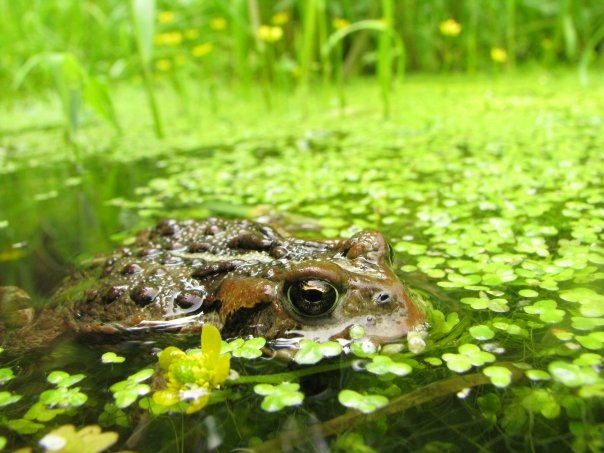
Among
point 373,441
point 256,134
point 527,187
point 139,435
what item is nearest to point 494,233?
point 527,187

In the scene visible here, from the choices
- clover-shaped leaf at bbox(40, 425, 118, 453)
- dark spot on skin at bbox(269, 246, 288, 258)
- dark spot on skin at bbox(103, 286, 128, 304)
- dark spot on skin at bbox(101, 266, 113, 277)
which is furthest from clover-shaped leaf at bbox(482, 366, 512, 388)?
dark spot on skin at bbox(101, 266, 113, 277)

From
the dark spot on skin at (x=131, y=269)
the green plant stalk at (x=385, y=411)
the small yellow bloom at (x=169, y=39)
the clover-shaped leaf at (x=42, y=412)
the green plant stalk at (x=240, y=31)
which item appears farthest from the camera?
the small yellow bloom at (x=169, y=39)

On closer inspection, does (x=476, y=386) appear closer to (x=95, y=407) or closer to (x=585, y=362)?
(x=585, y=362)

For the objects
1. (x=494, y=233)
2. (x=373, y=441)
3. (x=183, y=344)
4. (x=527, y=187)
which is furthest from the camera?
(x=527, y=187)

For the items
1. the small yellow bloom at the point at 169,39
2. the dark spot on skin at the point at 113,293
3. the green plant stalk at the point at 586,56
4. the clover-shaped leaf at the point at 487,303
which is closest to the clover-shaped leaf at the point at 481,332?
the clover-shaped leaf at the point at 487,303

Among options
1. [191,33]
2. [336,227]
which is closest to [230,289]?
[336,227]

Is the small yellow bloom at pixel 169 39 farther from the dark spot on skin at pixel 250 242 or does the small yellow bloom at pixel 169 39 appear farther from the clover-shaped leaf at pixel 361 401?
the clover-shaped leaf at pixel 361 401

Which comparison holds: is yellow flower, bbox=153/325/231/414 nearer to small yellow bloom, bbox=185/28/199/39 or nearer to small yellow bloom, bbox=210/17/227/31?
small yellow bloom, bbox=185/28/199/39
